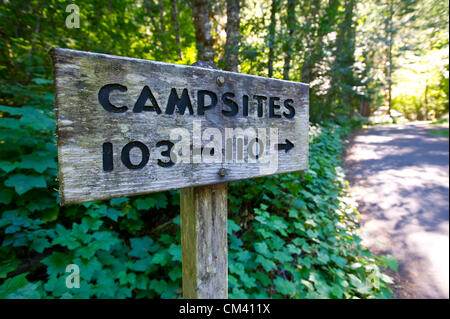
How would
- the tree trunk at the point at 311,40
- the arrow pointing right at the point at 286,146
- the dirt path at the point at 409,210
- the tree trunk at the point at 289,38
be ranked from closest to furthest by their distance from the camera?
the arrow pointing right at the point at 286,146 → the dirt path at the point at 409,210 → the tree trunk at the point at 289,38 → the tree trunk at the point at 311,40

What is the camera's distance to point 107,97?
2.33 ft

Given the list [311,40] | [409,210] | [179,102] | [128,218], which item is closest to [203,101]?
[179,102]

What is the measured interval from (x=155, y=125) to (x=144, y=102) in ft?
0.29

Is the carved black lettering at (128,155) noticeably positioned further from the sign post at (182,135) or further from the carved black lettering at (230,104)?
the carved black lettering at (230,104)

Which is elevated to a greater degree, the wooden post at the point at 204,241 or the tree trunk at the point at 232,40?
the tree trunk at the point at 232,40

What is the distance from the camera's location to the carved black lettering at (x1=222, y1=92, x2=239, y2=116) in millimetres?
939

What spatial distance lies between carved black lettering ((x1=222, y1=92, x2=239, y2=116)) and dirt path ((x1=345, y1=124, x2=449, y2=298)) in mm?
2789

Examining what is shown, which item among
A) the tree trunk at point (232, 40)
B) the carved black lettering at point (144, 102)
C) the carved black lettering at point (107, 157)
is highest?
the tree trunk at point (232, 40)

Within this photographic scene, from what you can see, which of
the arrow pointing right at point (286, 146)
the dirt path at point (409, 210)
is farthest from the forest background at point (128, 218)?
the arrow pointing right at point (286, 146)

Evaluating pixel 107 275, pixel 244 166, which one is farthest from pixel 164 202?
pixel 244 166

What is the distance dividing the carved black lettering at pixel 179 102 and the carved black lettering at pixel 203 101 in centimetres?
4

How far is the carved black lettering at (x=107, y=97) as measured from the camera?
0.70 metres

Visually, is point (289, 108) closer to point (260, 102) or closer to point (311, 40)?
point (260, 102)

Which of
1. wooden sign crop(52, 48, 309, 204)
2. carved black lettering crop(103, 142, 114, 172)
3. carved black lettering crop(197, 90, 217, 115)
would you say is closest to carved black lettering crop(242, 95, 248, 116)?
wooden sign crop(52, 48, 309, 204)
